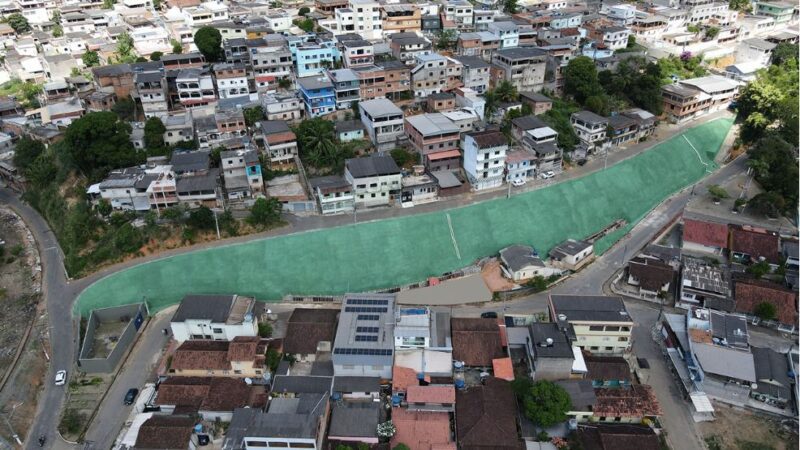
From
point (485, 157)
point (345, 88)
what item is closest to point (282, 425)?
point (485, 157)

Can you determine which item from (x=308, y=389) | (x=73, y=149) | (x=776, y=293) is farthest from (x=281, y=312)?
(x=776, y=293)

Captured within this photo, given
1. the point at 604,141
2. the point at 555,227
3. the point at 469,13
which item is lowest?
the point at 555,227

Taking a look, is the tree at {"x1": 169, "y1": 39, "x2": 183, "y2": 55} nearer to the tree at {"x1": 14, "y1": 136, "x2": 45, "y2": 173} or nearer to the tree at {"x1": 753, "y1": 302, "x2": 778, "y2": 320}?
the tree at {"x1": 14, "y1": 136, "x2": 45, "y2": 173}

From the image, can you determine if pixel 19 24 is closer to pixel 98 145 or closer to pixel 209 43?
pixel 209 43

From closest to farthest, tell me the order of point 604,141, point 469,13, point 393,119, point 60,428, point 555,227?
point 60,428 < point 555,227 < point 393,119 < point 604,141 < point 469,13

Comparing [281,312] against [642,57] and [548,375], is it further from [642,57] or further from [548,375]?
[642,57]

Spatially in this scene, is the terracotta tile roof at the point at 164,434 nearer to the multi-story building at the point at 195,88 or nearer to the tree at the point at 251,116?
the tree at the point at 251,116

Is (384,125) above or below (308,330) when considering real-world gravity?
above
